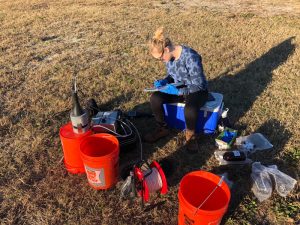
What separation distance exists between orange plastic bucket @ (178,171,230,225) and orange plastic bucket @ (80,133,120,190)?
831 mm

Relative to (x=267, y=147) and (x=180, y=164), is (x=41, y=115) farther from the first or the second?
(x=267, y=147)

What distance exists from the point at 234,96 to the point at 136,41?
11.5 feet

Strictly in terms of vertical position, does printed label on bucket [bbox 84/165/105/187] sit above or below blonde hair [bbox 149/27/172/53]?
below

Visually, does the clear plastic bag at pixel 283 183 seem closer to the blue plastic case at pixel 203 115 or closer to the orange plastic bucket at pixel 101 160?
the blue plastic case at pixel 203 115

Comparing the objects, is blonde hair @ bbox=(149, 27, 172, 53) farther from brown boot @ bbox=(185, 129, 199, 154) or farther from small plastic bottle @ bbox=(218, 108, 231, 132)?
small plastic bottle @ bbox=(218, 108, 231, 132)

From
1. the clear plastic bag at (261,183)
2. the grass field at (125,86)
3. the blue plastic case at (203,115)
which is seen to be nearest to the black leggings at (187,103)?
the blue plastic case at (203,115)

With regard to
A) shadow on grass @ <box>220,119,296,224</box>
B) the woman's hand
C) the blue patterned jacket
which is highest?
the blue patterned jacket

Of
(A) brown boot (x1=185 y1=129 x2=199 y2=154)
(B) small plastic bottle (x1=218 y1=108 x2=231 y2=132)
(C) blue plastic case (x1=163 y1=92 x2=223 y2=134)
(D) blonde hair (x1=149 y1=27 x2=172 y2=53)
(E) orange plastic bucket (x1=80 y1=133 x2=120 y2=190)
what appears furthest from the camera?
(B) small plastic bottle (x1=218 y1=108 x2=231 y2=132)

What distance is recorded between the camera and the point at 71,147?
3695 mm

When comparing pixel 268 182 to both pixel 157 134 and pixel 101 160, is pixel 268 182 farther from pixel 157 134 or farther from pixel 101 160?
pixel 101 160

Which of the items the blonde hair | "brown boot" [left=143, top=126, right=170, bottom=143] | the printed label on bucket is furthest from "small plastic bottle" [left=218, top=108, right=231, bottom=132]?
the printed label on bucket

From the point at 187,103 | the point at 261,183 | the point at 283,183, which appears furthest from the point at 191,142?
the point at 283,183

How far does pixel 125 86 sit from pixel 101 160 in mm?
Answer: 2844

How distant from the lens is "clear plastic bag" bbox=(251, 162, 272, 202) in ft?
11.8
